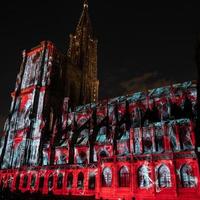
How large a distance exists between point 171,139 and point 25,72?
39.8m

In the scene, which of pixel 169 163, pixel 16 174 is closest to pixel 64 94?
pixel 16 174

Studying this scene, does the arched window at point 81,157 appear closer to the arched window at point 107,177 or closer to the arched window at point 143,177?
the arched window at point 107,177

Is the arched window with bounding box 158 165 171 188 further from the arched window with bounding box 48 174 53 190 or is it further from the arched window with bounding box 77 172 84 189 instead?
the arched window with bounding box 48 174 53 190

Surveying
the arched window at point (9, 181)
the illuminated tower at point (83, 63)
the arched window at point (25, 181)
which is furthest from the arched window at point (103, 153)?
the illuminated tower at point (83, 63)

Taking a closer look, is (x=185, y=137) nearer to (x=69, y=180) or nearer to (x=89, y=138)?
(x=89, y=138)

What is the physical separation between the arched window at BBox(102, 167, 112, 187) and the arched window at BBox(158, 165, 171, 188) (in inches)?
245

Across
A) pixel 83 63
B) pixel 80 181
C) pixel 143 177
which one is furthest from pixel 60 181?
pixel 83 63

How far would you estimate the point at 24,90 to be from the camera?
162 feet

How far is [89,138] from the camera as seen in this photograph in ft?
116

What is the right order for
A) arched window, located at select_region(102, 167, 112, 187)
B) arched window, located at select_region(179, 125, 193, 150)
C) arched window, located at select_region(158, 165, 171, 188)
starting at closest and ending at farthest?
arched window, located at select_region(158, 165, 171, 188), arched window, located at select_region(102, 167, 112, 187), arched window, located at select_region(179, 125, 193, 150)

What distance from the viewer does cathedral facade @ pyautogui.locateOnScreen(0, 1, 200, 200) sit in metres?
23.8

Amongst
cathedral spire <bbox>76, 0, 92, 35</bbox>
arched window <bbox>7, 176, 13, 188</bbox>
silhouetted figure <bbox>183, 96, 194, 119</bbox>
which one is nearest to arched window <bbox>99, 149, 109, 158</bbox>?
silhouetted figure <bbox>183, 96, 194, 119</bbox>

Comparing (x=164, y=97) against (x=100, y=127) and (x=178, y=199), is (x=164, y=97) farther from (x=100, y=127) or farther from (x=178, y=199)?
(x=178, y=199)

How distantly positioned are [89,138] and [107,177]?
983 centimetres
